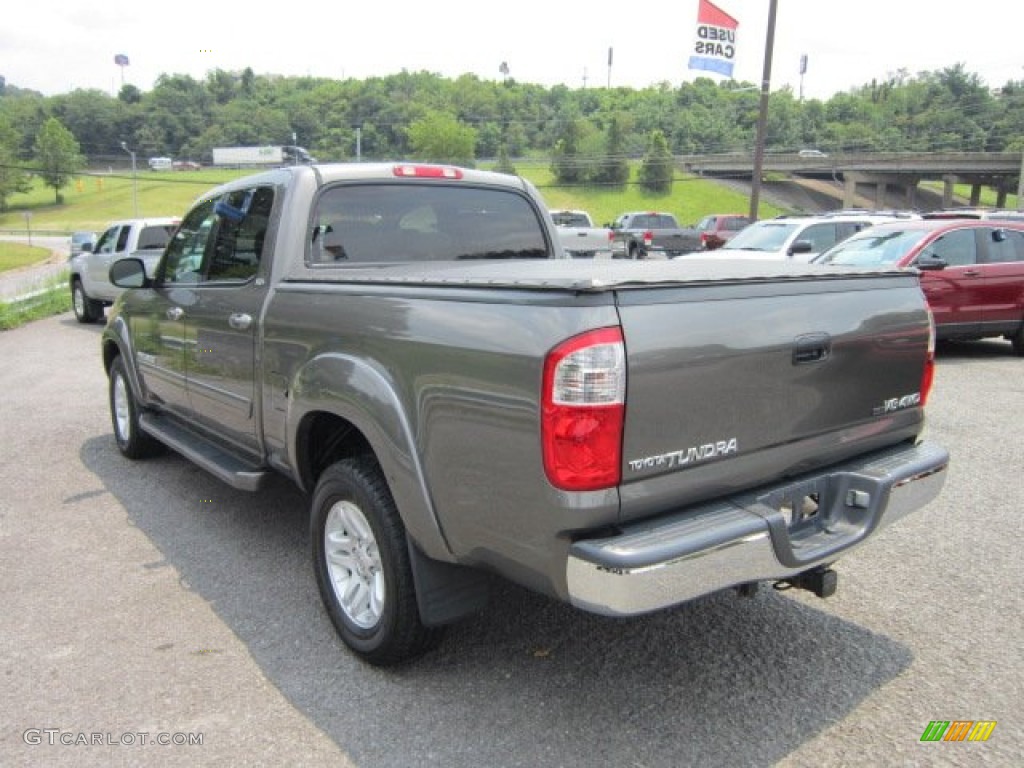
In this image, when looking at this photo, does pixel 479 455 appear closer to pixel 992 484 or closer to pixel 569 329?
pixel 569 329

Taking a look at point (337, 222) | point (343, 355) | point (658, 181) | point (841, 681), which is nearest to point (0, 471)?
point (337, 222)

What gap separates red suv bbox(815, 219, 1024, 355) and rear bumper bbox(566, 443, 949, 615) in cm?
764

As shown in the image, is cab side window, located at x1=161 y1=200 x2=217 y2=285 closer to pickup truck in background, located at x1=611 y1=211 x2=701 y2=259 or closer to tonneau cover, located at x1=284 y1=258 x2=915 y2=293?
tonneau cover, located at x1=284 y1=258 x2=915 y2=293

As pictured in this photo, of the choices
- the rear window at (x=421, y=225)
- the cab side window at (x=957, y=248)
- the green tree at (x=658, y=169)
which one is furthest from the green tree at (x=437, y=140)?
the rear window at (x=421, y=225)

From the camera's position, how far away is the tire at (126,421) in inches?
232

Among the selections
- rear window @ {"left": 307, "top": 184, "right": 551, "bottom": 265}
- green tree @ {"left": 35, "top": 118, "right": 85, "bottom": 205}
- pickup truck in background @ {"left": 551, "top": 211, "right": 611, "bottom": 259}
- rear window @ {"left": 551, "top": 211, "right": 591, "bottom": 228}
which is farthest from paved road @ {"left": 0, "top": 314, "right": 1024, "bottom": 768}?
green tree @ {"left": 35, "top": 118, "right": 85, "bottom": 205}

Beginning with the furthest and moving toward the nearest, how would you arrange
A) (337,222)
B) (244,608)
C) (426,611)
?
1. (337,222)
2. (244,608)
3. (426,611)

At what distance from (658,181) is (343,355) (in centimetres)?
8702

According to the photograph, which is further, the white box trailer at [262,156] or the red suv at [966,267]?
the red suv at [966,267]

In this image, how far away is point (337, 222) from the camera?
3988mm

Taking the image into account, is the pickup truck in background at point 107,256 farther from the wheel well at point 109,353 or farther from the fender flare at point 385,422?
the fender flare at point 385,422

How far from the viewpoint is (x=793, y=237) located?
45.8ft

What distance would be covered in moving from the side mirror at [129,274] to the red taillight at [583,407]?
391cm

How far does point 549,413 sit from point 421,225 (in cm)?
228
